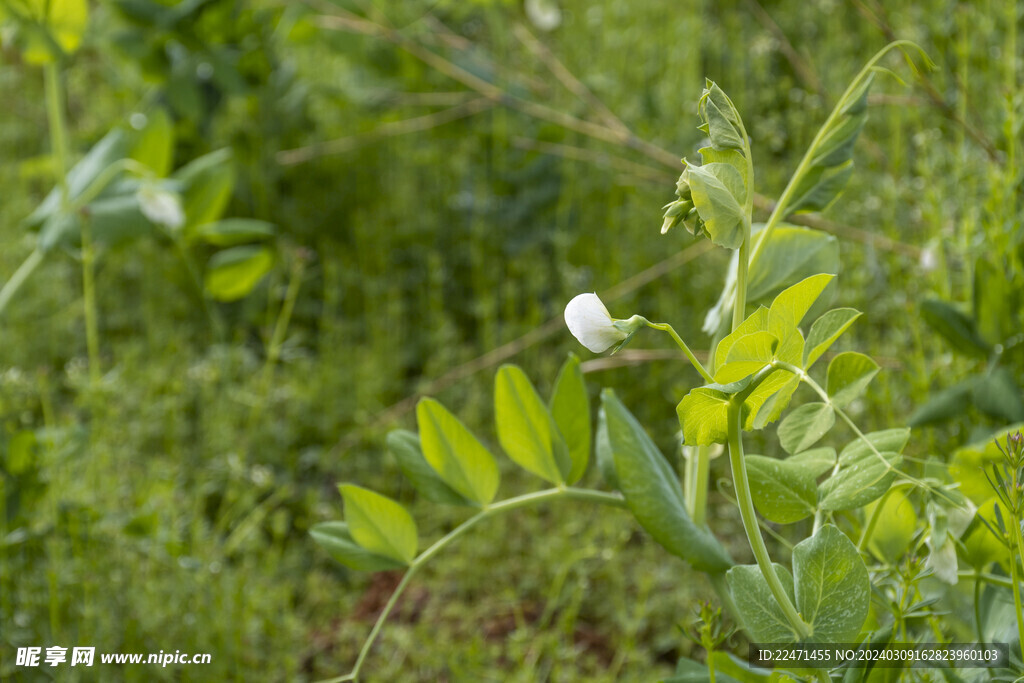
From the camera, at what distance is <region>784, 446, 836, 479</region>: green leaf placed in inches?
17.3

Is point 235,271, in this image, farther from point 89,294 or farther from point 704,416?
point 704,416

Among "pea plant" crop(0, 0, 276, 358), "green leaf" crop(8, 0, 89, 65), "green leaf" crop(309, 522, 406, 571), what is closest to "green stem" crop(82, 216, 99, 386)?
"pea plant" crop(0, 0, 276, 358)

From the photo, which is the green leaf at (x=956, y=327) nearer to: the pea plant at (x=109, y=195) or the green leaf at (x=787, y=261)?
the green leaf at (x=787, y=261)

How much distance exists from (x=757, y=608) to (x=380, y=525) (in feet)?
0.82

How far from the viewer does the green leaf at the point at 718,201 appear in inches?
13.6

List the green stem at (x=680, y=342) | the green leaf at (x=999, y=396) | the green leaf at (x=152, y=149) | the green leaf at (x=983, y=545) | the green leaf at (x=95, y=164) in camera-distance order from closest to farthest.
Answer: the green stem at (x=680, y=342) → the green leaf at (x=983, y=545) → the green leaf at (x=999, y=396) → the green leaf at (x=95, y=164) → the green leaf at (x=152, y=149)

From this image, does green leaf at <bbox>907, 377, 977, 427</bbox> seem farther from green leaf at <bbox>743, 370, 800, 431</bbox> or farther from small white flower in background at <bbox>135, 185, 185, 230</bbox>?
small white flower in background at <bbox>135, 185, 185, 230</bbox>

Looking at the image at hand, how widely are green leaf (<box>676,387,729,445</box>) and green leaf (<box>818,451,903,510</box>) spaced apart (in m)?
0.07

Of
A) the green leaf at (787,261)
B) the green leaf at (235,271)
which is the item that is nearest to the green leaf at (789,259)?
the green leaf at (787,261)

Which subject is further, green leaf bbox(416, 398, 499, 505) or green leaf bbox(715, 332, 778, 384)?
green leaf bbox(416, 398, 499, 505)

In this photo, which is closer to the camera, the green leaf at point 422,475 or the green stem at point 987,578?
the green stem at point 987,578

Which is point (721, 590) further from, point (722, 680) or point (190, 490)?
point (190, 490)

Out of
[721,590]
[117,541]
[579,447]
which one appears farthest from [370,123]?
[721,590]

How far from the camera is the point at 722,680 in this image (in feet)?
1.42
